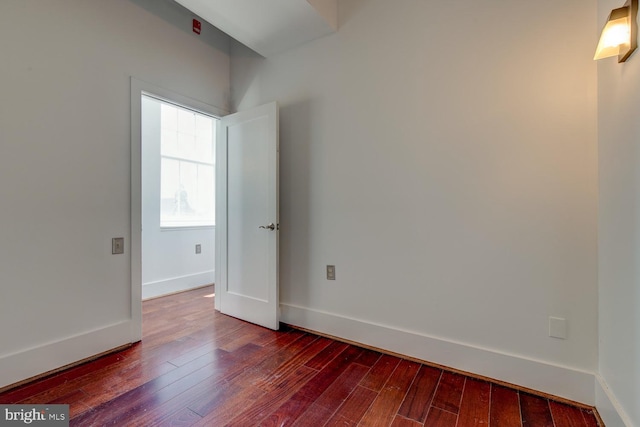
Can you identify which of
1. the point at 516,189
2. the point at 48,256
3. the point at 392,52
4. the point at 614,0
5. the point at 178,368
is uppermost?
the point at 392,52

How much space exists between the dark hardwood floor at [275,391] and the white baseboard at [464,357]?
0.07 m

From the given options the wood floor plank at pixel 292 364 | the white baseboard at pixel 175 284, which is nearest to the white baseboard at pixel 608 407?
the wood floor plank at pixel 292 364

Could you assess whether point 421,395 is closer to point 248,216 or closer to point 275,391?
point 275,391

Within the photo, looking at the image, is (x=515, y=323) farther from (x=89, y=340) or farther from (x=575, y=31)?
(x=89, y=340)

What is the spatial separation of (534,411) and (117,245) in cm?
284

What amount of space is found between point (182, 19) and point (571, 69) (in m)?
2.96

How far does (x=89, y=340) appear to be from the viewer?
2061mm

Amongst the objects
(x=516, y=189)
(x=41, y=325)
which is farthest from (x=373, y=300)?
(x=41, y=325)

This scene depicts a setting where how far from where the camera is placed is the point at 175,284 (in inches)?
150

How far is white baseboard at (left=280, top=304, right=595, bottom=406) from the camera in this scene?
1629mm

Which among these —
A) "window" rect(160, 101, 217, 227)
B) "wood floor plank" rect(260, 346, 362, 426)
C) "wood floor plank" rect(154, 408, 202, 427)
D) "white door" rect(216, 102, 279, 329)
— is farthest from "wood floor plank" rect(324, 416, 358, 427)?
"window" rect(160, 101, 217, 227)

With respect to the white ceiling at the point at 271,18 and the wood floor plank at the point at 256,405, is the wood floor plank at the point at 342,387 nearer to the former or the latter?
the wood floor plank at the point at 256,405

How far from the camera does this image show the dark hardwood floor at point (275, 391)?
4.88ft

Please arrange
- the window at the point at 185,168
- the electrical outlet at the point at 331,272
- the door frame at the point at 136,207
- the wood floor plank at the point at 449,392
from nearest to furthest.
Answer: the wood floor plank at the point at 449,392
the door frame at the point at 136,207
the electrical outlet at the point at 331,272
the window at the point at 185,168
